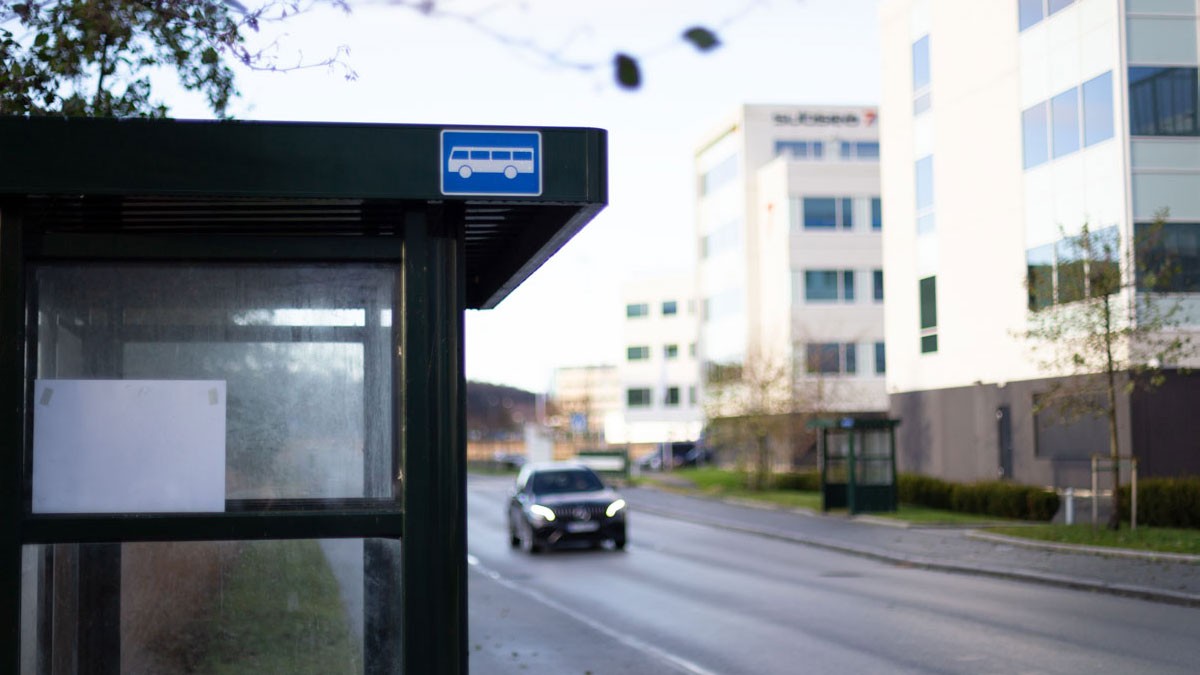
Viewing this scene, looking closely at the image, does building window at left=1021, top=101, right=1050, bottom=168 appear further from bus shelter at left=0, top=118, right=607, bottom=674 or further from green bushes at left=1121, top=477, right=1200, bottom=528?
bus shelter at left=0, top=118, right=607, bottom=674

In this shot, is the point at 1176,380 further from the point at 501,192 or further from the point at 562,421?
the point at 562,421

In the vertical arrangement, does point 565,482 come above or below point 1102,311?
below

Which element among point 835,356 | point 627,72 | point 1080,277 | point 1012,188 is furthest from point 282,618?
point 835,356

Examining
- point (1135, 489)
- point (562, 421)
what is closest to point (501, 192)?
point (1135, 489)

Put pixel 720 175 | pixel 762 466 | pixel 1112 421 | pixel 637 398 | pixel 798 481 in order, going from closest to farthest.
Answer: pixel 1112 421 < pixel 762 466 < pixel 798 481 < pixel 720 175 < pixel 637 398

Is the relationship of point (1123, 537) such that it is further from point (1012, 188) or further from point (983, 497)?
point (1012, 188)

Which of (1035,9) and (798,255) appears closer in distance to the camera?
(1035,9)

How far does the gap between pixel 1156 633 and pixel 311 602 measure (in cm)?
1047

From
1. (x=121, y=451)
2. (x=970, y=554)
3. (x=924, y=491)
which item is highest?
(x=121, y=451)

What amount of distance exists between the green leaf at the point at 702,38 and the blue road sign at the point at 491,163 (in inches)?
41.9

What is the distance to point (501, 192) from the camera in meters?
4.82

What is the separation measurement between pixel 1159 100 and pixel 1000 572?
15799mm

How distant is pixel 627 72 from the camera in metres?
5.91

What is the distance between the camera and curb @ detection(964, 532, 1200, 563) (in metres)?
19.6
